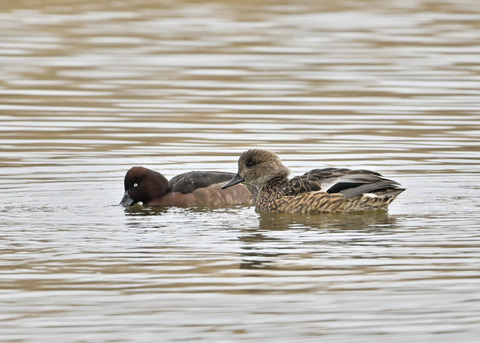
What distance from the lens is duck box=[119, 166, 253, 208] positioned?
515 inches

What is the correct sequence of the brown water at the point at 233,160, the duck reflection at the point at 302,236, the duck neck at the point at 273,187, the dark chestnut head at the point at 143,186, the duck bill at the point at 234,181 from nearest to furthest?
the brown water at the point at 233,160
the duck reflection at the point at 302,236
the duck neck at the point at 273,187
the duck bill at the point at 234,181
the dark chestnut head at the point at 143,186

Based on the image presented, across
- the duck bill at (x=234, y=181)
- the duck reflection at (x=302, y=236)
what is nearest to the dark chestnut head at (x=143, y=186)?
the duck bill at (x=234, y=181)

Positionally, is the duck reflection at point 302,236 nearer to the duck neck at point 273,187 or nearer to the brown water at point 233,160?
the brown water at point 233,160

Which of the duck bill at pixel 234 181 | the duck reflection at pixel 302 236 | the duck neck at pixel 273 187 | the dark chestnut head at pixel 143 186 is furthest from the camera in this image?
the dark chestnut head at pixel 143 186

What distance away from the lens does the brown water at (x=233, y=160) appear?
26.8 ft

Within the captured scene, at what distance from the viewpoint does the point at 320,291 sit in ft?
28.3

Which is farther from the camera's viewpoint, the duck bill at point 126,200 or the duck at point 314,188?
the duck bill at point 126,200

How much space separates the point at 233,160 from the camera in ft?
50.0

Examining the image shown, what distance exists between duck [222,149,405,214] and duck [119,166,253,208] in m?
0.29

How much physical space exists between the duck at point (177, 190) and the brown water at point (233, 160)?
274 mm

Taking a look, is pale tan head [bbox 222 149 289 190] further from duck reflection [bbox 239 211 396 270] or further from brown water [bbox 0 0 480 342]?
duck reflection [bbox 239 211 396 270]

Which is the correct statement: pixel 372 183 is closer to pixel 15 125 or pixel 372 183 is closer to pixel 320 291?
pixel 320 291

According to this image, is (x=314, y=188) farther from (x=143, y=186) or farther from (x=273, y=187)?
(x=143, y=186)

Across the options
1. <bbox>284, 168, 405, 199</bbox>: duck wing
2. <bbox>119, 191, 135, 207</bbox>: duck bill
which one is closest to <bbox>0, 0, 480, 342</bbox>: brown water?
<bbox>119, 191, 135, 207</bbox>: duck bill
